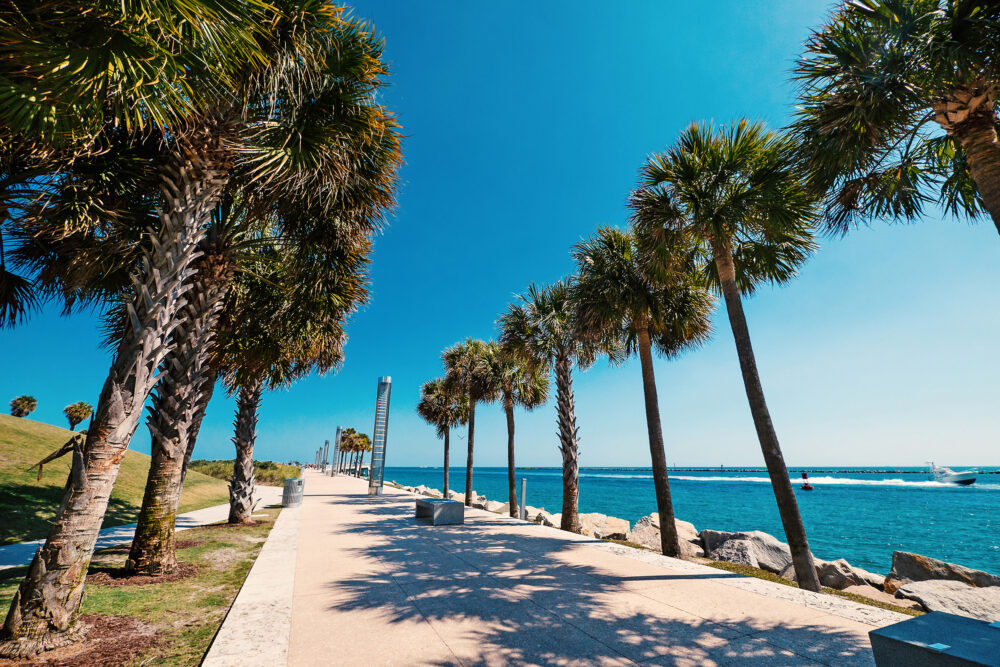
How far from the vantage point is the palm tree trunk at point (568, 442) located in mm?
13805

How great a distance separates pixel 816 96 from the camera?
6082 mm

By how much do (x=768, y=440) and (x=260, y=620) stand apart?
28.3 ft

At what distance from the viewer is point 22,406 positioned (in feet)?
146

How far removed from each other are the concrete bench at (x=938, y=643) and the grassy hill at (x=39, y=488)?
1533 centimetres

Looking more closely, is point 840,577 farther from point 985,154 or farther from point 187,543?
point 187,543

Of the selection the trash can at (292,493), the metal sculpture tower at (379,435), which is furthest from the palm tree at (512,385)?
the trash can at (292,493)

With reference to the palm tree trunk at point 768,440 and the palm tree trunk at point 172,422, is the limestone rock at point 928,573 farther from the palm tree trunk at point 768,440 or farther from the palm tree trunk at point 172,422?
the palm tree trunk at point 172,422

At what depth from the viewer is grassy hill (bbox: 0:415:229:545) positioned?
10339 mm

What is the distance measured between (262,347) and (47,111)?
714 centimetres

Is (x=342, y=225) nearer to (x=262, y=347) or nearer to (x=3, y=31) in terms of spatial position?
(x=262, y=347)

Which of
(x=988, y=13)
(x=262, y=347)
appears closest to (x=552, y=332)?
(x=262, y=347)

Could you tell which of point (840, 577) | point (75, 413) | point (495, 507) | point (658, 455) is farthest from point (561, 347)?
point (75, 413)

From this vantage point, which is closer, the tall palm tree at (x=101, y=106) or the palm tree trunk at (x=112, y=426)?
the tall palm tree at (x=101, y=106)

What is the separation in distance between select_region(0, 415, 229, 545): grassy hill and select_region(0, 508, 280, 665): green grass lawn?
4.65m
